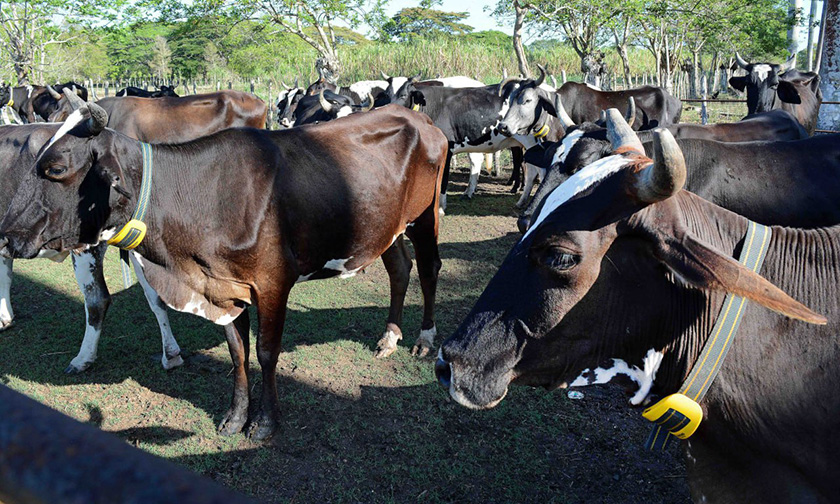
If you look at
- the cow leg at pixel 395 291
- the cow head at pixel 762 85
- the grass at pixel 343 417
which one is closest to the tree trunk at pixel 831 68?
the cow head at pixel 762 85

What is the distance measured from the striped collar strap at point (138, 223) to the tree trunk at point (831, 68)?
10205mm

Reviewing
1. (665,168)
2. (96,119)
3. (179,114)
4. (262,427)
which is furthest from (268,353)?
(179,114)

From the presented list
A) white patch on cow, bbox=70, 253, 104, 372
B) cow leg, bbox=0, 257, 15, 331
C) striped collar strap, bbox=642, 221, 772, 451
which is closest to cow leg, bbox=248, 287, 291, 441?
white patch on cow, bbox=70, 253, 104, 372

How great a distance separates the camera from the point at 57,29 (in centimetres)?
2080

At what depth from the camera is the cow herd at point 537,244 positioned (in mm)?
1814

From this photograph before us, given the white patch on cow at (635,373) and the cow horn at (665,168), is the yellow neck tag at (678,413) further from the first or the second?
the cow horn at (665,168)

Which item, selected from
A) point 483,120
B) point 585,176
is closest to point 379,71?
point 483,120

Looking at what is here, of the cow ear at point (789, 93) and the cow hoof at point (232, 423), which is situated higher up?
the cow ear at point (789, 93)

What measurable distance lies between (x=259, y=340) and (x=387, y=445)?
1105 mm

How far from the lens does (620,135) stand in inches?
88.4

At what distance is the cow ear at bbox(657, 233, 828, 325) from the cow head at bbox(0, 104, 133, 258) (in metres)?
3.18

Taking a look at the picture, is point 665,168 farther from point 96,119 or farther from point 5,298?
point 5,298

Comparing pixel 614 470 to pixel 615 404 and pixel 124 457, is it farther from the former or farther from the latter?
pixel 124 457

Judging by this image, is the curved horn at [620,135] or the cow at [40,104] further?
the cow at [40,104]
